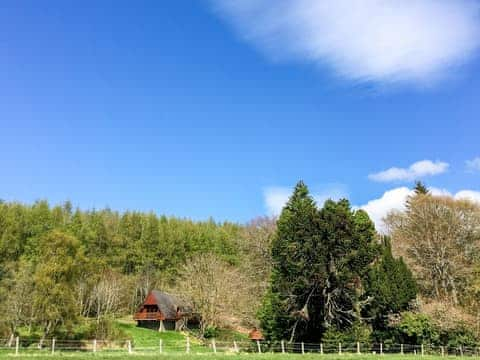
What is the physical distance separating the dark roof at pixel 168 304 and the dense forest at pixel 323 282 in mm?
7559

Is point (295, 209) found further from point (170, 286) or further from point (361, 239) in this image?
point (170, 286)

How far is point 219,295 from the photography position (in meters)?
50.5

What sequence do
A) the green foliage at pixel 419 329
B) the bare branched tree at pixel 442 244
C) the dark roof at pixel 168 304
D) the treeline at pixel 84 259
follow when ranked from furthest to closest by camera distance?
the dark roof at pixel 168 304
the bare branched tree at pixel 442 244
the treeline at pixel 84 259
the green foliage at pixel 419 329

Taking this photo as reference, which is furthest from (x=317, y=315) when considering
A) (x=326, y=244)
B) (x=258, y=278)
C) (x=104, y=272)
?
(x=104, y=272)

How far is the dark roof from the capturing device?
5816cm

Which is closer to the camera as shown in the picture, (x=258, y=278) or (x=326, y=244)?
(x=326, y=244)

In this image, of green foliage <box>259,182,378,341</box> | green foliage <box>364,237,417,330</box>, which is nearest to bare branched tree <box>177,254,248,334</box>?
green foliage <box>259,182,378,341</box>

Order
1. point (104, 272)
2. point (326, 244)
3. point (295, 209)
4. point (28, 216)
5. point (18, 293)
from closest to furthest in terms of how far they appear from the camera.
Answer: point (326, 244)
point (18, 293)
point (295, 209)
point (104, 272)
point (28, 216)

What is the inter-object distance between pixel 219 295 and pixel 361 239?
20465mm

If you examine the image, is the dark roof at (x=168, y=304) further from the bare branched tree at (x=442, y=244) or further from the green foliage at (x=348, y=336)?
the bare branched tree at (x=442, y=244)

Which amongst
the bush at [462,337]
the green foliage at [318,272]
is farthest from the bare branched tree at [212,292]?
the bush at [462,337]

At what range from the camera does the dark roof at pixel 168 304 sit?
191 ft

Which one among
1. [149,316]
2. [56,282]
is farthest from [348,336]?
[149,316]

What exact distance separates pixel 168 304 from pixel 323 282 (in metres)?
30.9
